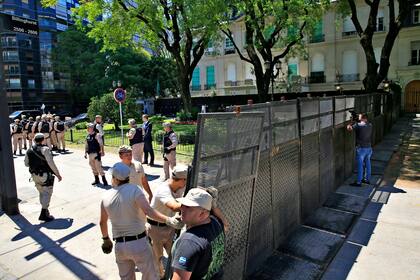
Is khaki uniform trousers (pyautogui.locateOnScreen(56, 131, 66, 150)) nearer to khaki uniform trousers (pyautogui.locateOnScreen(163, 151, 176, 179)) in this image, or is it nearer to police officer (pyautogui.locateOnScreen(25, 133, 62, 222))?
khaki uniform trousers (pyautogui.locateOnScreen(163, 151, 176, 179))

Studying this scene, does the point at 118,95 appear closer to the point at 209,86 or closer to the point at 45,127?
the point at 45,127

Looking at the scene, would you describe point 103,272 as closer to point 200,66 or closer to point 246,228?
point 246,228

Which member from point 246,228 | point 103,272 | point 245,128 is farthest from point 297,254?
point 103,272

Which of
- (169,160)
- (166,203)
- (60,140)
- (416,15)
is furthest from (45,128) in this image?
(416,15)

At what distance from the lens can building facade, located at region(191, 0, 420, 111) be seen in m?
34.1

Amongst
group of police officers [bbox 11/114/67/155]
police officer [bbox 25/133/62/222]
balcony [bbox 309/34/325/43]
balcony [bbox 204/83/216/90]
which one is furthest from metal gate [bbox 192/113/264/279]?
balcony [bbox 204/83/216/90]

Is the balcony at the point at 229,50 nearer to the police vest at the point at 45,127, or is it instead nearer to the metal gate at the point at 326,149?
the police vest at the point at 45,127

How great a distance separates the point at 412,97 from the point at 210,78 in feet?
82.1

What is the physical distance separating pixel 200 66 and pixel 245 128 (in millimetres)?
45928

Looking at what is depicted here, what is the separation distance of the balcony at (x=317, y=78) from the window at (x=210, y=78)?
1378cm

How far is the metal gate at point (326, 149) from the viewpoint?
23.9ft

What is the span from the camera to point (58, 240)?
19.4 ft

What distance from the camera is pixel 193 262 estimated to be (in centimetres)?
232

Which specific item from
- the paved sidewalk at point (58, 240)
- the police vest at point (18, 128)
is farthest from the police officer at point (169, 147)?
the police vest at point (18, 128)
